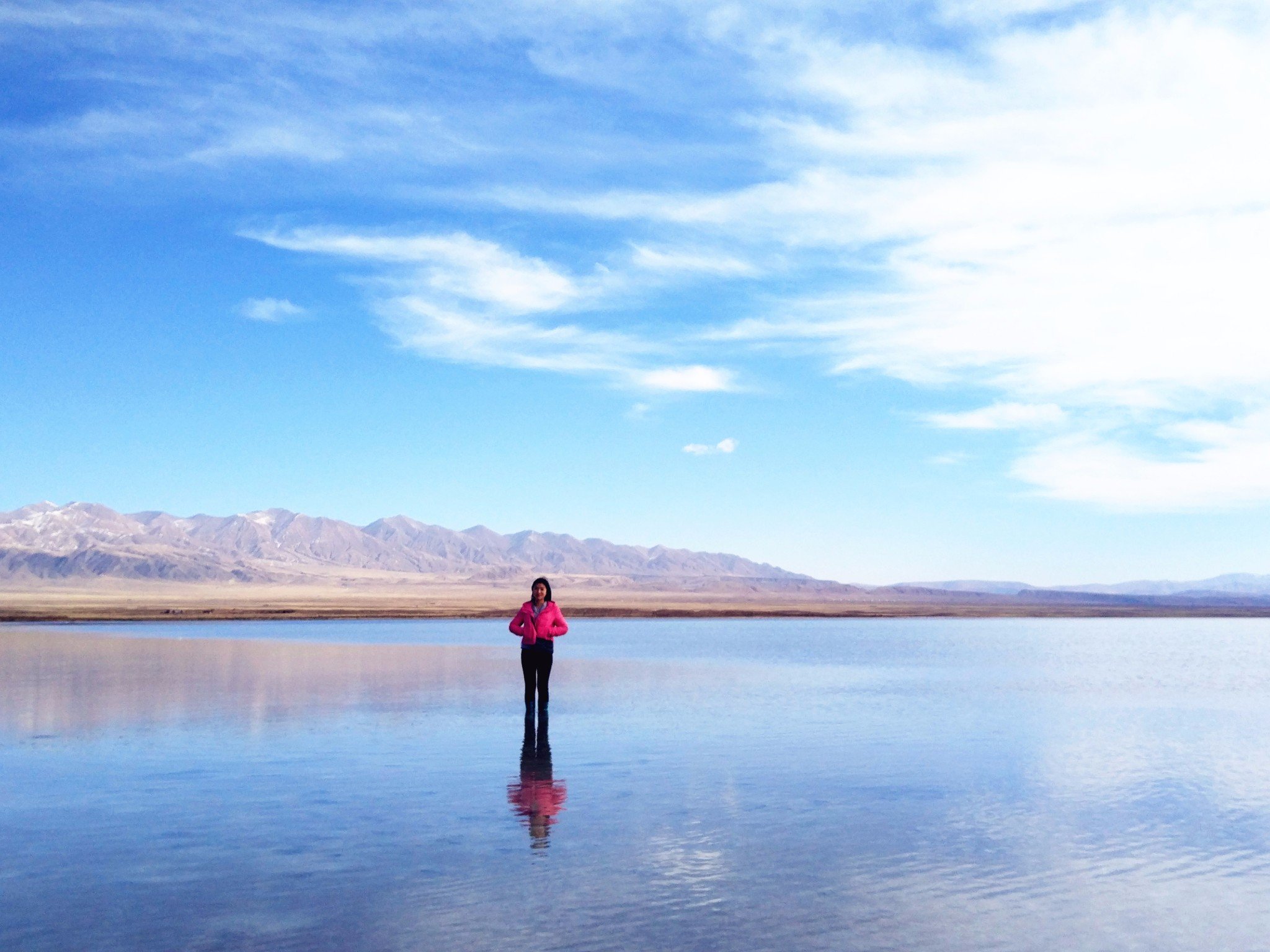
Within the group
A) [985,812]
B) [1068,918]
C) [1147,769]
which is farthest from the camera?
[1147,769]

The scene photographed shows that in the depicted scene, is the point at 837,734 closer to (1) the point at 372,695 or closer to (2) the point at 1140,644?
(1) the point at 372,695

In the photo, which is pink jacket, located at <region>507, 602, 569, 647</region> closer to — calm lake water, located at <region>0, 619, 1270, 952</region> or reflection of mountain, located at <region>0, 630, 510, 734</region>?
calm lake water, located at <region>0, 619, 1270, 952</region>

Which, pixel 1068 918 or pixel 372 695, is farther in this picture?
pixel 372 695

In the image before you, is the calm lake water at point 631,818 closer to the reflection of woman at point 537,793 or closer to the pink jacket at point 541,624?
the reflection of woman at point 537,793

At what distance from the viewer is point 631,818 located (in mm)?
8922

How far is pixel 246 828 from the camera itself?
851 cm

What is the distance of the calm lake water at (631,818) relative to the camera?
6.26 metres

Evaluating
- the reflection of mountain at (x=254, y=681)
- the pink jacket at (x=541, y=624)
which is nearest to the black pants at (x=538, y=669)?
the pink jacket at (x=541, y=624)

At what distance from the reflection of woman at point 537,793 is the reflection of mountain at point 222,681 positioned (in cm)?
482

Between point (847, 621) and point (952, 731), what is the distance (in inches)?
2337

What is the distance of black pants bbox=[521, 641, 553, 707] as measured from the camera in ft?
48.3

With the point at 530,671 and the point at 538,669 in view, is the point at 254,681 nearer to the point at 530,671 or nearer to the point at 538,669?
the point at 530,671

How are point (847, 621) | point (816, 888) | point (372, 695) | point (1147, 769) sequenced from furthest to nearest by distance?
point (847, 621), point (372, 695), point (1147, 769), point (816, 888)

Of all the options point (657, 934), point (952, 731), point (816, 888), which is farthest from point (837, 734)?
point (657, 934)
